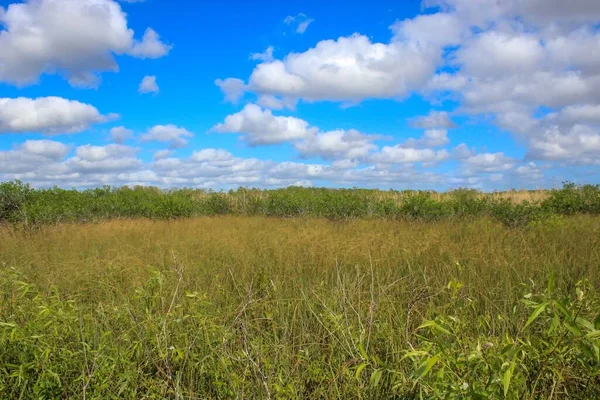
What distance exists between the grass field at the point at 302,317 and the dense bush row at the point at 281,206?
13.3 ft

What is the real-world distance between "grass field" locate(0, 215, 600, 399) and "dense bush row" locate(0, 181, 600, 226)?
4067mm

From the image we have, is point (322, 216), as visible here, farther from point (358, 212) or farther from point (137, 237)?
point (137, 237)

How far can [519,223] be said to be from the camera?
1295 centimetres

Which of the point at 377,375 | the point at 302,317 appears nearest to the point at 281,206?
the point at 302,317

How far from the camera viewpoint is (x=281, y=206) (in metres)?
19.1

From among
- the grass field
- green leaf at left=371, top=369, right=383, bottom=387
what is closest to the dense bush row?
the grass field

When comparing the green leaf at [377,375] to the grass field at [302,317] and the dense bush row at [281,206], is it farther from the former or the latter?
the dense bush row at [281,206]

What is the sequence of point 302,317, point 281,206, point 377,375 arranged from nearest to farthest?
point 377,375 < point 302,317 < point 281,206

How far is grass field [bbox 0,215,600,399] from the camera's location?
200 cm

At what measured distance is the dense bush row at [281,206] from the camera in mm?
14914

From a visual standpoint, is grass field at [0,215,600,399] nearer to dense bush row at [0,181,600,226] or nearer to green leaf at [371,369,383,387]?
green leaf at [371,369,383,387]

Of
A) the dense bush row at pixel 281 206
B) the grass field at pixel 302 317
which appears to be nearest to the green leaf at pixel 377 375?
the grass field at pixel 302 317

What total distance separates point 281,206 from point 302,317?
14.9 meters

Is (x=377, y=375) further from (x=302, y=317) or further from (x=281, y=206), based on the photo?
(x=281, y=206)
